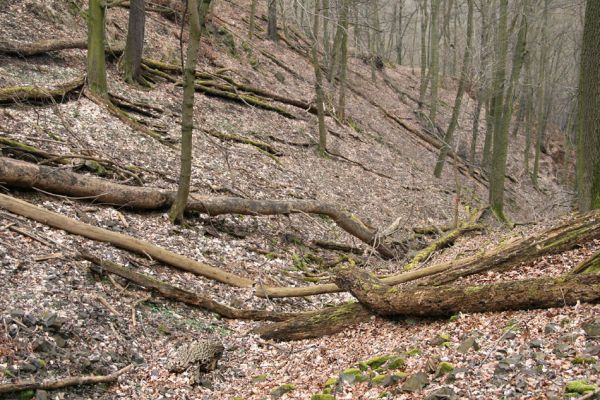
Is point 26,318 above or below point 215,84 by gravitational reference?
below

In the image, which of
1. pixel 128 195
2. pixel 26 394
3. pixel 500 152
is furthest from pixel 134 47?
pixel 500 152

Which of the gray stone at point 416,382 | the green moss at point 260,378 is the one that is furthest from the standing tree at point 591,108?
the green moss at point 260,378

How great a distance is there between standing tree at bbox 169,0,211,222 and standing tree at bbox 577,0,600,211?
582 centimetres

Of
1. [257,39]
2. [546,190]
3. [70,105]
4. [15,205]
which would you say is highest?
[257,39]

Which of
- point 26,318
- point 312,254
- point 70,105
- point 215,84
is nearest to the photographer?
point 26,318

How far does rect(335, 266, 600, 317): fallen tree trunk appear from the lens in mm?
4758

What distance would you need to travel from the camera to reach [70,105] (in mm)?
11078

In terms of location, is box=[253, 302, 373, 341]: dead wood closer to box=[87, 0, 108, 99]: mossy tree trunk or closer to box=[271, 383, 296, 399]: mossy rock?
box=[271, 383, 296, 399]: mossy rock

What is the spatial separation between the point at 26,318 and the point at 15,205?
234cm

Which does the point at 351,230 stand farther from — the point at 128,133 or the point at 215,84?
the point at 215,84

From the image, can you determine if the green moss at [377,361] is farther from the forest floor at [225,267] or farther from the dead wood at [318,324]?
the dead wood at [318,324]

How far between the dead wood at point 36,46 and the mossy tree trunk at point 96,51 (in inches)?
84.7

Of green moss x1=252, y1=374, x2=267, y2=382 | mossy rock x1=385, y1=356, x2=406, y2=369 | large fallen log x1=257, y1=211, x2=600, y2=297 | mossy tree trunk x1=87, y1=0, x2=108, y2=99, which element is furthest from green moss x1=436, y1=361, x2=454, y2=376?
mossy tree trunk x1=87, y1=0, x2=108, y2=99

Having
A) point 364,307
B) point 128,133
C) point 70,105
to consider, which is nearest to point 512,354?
point 364,307
